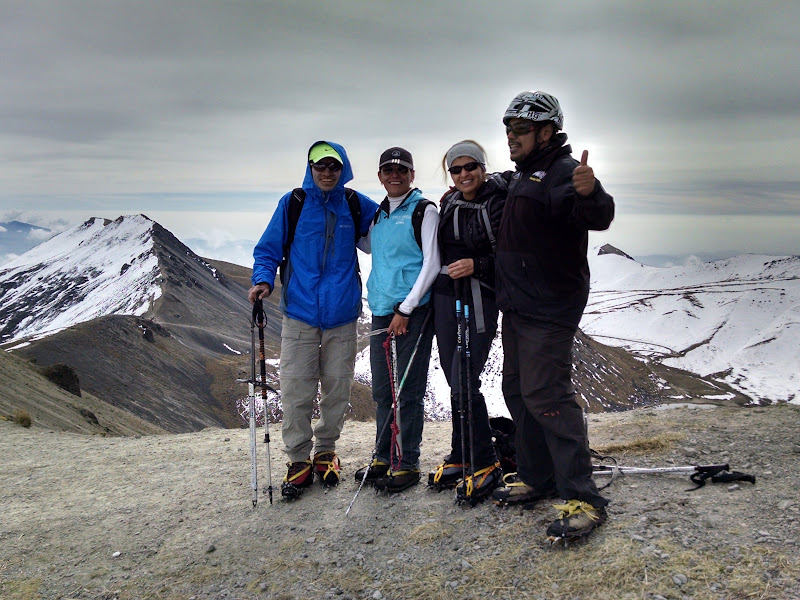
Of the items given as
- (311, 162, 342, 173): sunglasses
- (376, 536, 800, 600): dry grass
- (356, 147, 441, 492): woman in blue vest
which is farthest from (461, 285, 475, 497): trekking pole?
(311, 162, 342, 173): sunglasses

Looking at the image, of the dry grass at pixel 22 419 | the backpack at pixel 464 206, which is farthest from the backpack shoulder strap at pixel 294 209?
the dry grass at pixel 22 419

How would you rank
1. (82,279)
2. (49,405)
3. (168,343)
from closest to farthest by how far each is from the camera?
(49,405) < (168,343) < (82,279)

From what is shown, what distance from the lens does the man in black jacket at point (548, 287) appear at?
17.1 feet

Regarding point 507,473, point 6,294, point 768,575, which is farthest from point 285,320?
point 6,294

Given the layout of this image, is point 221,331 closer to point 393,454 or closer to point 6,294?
point 6,294

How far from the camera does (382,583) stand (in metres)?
5.28

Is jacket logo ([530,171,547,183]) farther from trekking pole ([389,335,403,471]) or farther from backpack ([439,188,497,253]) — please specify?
trekking pole ([389,335,403,471])

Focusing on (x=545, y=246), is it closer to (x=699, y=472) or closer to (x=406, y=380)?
(x=406, y=380)

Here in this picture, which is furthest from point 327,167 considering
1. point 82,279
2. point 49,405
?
point 82,279

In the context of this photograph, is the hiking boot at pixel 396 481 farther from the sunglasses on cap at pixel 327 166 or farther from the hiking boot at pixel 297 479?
the sunglasses on cap at pixel 327 166

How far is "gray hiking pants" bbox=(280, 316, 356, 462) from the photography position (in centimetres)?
721

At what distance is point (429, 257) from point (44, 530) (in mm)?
6160

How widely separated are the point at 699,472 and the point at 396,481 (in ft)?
11.2

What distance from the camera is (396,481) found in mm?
7035
